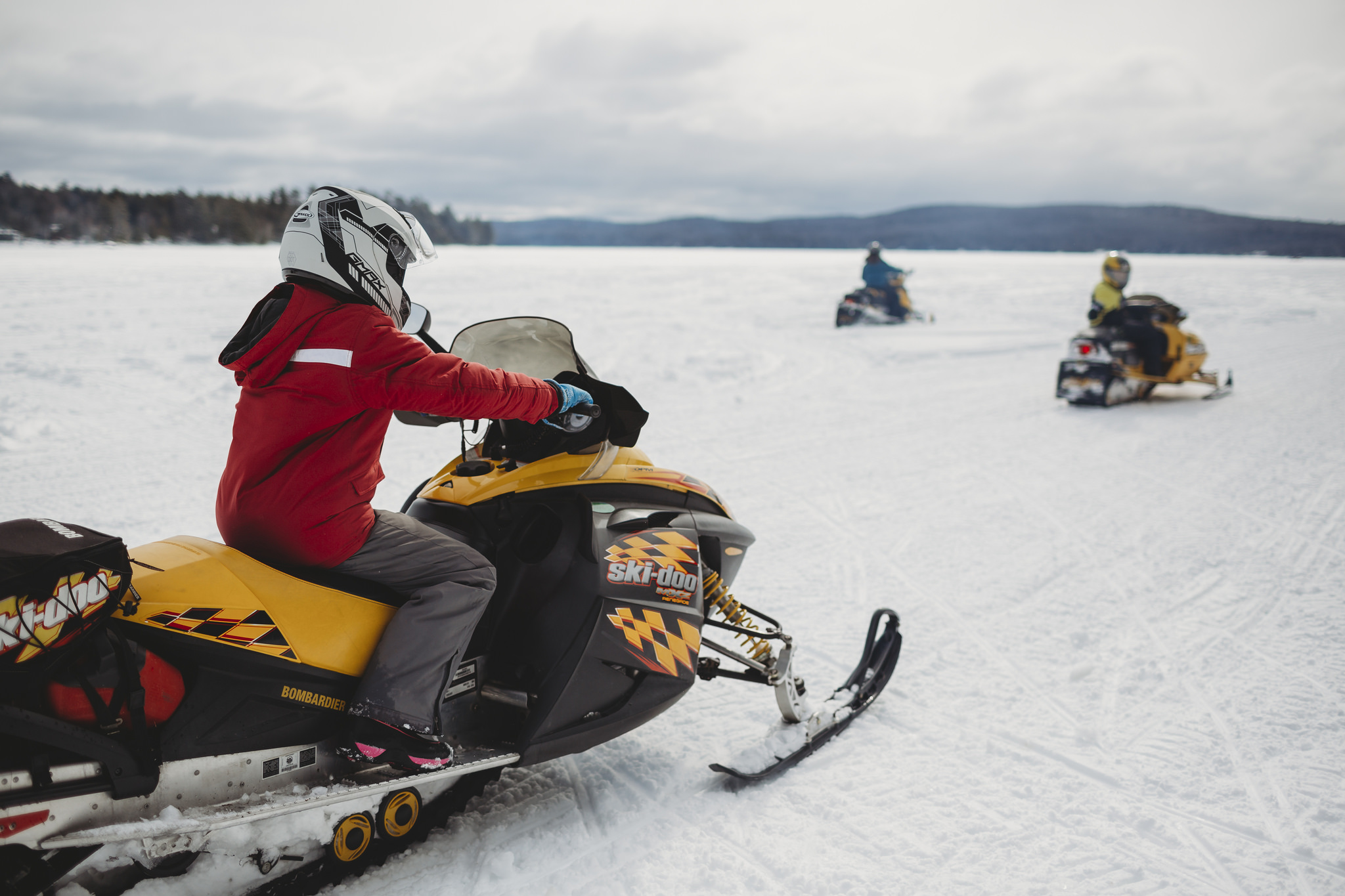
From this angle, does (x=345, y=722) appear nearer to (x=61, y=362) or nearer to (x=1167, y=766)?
(x=1167, y=766)

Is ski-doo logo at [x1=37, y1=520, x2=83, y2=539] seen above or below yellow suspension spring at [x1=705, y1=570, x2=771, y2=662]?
above

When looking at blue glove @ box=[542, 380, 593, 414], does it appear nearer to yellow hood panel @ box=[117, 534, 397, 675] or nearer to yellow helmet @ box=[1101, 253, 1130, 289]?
yellow hood panel @ box=[117, 534, 397, 675]

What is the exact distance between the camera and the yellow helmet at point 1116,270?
9609mm

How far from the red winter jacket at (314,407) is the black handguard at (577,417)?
0.35 metres

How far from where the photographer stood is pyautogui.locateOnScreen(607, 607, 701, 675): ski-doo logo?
8.43 feet

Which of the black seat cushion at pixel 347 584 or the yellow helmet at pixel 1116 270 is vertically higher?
the yellow helmet at pixel 1116 270

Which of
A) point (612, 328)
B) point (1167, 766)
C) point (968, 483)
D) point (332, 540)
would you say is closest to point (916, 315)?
point (612, 328)

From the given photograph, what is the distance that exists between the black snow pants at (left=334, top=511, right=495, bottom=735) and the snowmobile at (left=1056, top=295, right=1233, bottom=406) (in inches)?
310

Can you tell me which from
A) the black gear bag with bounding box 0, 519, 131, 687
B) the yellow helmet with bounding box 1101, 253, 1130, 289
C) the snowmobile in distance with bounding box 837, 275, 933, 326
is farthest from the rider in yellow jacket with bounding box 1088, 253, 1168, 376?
the black gear bag with bounding box 0, 519, 131, 687

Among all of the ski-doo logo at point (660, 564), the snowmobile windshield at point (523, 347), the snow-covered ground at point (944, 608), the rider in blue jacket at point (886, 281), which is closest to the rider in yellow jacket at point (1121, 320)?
the snow-covered ground at point (944, 608)

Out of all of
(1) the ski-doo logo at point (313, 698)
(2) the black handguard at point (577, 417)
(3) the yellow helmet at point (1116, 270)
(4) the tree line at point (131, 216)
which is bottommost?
(1) the ski-doo logo at point (313, 698)

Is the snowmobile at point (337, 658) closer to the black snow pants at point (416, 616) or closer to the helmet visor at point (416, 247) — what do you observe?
the black snow pants at point (416, 616)

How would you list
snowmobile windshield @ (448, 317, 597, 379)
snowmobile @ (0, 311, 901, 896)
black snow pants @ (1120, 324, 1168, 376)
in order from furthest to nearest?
1. black snow pants @ (1120, 324, 1168, 376)
2. snowmobile windshield @ (448, 317, 597, 379)
3. snowmobile @ (0, 311, 901, 896)

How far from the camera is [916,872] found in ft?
7.67
